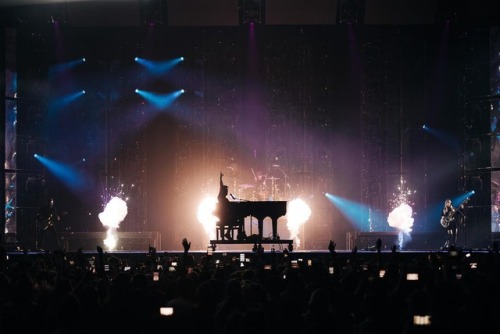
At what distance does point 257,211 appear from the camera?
64.9 feet

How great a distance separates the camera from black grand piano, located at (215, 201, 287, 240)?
19656mm

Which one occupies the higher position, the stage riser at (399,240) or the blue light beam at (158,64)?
the blue light beam at (158,64)

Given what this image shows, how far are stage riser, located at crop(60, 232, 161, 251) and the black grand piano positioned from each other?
25.3ft

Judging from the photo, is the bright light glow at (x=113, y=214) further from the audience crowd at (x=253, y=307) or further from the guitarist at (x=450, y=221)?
the audience crowd at (x=253, y=307)

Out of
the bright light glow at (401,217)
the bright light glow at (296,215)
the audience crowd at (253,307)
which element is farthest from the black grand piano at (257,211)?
the audience crowd at (253,307)

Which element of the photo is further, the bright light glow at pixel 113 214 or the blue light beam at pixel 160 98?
the blue light beam at pixel 160 98

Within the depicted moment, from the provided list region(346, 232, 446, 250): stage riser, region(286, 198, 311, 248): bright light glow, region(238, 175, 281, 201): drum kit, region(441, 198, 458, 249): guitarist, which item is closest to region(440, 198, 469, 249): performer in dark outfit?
region(441, 198, 458, 249): guitarist

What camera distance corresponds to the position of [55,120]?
28391 millimetres

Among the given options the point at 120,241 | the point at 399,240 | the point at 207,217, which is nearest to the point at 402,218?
the point at 399,240

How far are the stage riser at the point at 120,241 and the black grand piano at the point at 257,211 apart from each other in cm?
771

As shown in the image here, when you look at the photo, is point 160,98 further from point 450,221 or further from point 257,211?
point 450,221

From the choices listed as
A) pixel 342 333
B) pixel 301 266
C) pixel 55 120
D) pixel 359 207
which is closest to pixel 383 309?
pixel 342 333

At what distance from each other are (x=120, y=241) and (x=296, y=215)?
6696 mm

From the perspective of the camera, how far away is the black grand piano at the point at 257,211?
19656 millimetres
